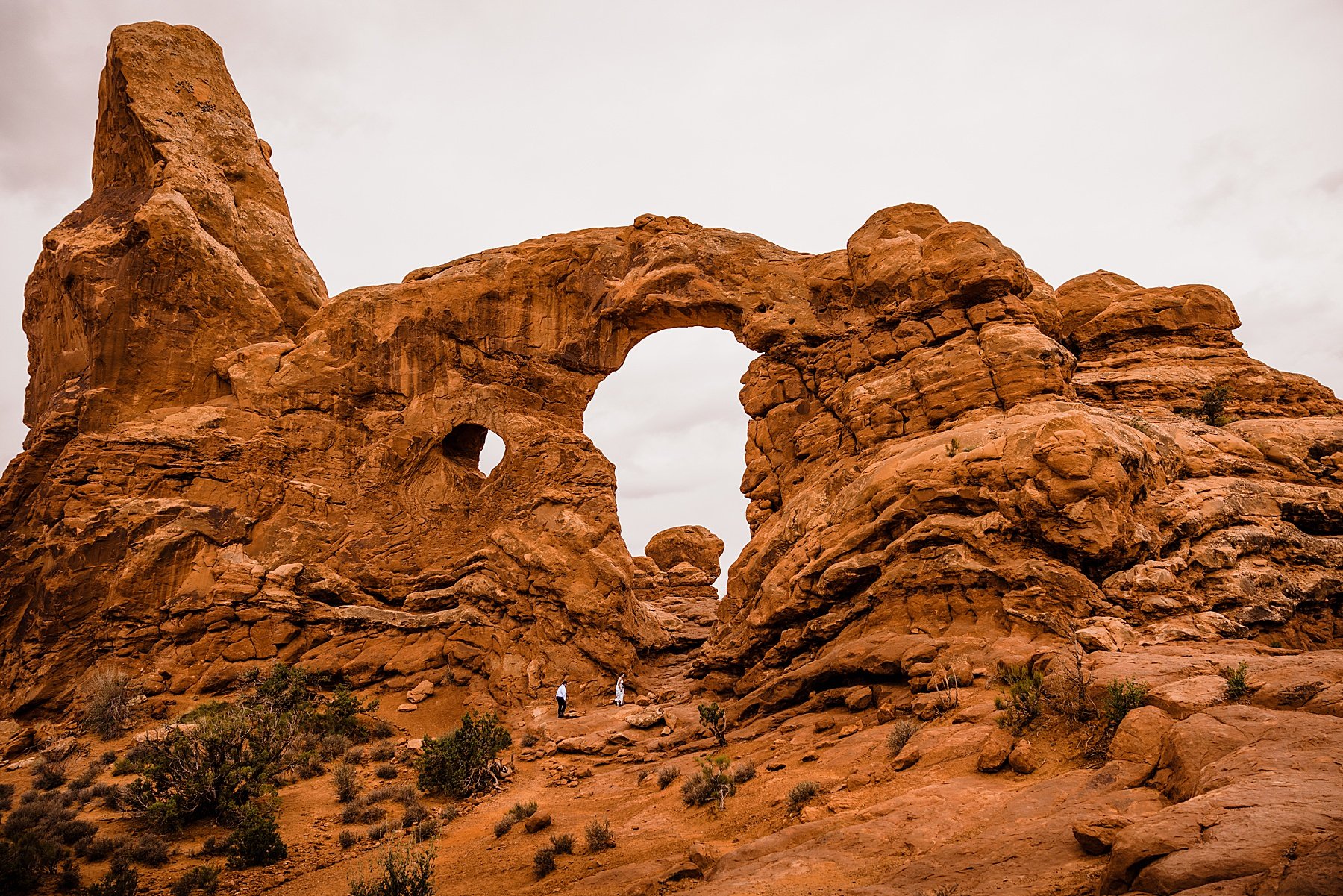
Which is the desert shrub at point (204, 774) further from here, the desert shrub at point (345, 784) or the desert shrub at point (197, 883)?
the desert shrub at point (197, 883)

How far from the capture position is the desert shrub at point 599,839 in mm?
10430

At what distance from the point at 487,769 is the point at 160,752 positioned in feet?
20.0

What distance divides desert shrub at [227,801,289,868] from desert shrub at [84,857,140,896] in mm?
1259

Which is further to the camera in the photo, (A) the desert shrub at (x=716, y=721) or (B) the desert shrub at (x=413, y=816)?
(A) the desert shrub at (x=716, y=721)

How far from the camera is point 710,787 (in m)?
11.3

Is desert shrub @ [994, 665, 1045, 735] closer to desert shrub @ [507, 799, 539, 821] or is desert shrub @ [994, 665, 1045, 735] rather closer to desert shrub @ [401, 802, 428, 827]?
desert shrub @ [507, 799, 539, 821]

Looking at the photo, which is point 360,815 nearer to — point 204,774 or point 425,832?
point 425,832

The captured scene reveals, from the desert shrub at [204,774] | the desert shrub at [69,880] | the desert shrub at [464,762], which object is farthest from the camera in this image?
the desert shrub at [464,762]

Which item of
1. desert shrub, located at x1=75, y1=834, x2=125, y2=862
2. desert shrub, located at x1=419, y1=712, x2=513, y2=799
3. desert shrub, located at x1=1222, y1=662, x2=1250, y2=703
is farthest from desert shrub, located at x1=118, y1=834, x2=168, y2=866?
desert shrub, located at x1=1222, y1=662, x2=1250, y2=703

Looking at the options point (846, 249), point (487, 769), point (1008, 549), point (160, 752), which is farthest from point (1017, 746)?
point (846, 249)

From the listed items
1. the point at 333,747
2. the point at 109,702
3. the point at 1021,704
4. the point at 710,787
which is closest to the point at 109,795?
the point at 333,747

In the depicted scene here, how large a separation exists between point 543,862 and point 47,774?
1310 cm

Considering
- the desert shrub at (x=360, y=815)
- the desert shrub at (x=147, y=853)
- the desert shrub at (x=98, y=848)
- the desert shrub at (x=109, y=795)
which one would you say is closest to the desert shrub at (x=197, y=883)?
the desert shrub at (x=147, y=853)

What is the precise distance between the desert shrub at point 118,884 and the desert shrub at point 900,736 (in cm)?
1069
